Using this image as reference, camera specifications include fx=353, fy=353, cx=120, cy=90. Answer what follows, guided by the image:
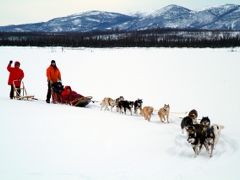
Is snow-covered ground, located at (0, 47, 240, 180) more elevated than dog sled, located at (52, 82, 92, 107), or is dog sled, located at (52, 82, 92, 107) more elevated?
dog sled, located at (52, 82, 92, 107)

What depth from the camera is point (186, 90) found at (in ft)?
52.8

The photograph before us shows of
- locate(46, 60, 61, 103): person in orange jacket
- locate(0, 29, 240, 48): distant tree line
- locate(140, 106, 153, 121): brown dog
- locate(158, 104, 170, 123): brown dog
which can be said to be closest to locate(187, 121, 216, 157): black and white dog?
locate(158, 104, 170, 123): brown dog

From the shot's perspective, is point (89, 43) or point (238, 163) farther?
point (89, 43)

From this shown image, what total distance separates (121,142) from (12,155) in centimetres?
232

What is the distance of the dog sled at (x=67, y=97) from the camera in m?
11.9

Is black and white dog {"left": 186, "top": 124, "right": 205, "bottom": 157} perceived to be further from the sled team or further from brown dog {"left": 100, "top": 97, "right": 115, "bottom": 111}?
brown dog {"left": 100, "top": 97, "right": 115, "bottom": 111}

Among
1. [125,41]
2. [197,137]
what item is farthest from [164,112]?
[125,41]

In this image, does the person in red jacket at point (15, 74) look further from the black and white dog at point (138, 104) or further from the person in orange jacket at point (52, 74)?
the black and white dog at point (138, 104)

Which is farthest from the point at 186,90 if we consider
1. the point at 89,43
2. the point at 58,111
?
the point at 89,43

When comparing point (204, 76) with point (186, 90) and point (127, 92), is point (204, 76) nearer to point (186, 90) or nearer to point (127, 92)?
point (186, 90)

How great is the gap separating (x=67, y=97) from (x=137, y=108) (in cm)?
258

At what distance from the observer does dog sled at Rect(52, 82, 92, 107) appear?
39.0ft

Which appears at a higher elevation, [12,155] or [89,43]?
[89,43]

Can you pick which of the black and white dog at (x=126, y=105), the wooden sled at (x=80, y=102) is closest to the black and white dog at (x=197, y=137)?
the black and white dog at (x=126, y=105)
